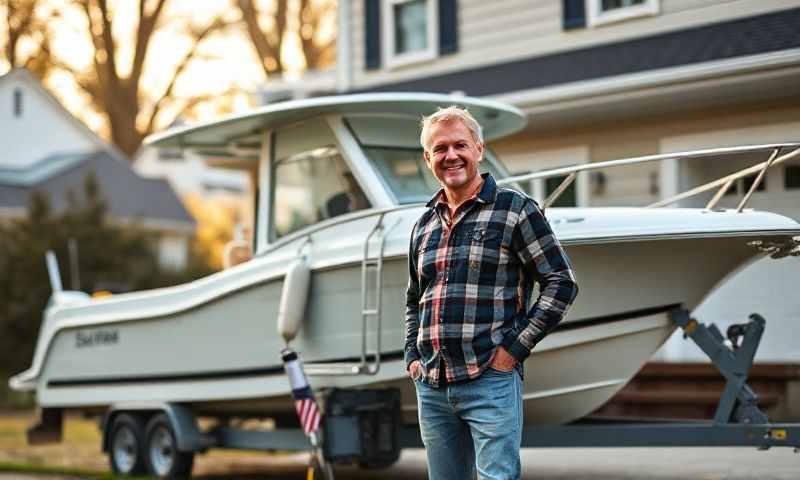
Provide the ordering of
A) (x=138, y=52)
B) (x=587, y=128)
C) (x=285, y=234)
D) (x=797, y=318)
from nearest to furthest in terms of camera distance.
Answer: (x=797, y=318)
(x=285, y=234)
(x=587, y=128)
(x=138, y=52)

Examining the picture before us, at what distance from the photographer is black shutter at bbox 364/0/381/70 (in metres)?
15.1

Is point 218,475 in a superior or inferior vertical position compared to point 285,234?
inferior

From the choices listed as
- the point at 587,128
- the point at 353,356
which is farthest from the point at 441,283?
the point at 587,128

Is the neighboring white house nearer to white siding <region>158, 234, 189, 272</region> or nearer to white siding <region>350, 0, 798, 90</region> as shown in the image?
white siding <region>158, 234, 189, 272</region>

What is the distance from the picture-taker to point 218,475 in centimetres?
1122

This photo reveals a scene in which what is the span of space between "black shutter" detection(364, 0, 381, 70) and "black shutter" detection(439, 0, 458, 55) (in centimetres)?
108

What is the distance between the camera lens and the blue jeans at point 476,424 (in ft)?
15.5

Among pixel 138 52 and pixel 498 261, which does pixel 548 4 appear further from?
pixel 138 52

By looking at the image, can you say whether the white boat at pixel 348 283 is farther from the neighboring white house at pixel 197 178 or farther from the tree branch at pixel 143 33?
the neighboring white house at pixel 197 178

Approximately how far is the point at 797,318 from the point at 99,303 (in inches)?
242

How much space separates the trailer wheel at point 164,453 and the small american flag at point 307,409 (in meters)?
2.22

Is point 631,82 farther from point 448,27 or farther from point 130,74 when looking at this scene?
point 130,74

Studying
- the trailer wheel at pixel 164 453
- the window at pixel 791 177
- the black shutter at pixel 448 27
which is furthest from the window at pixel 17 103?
the window at pixel 791 177

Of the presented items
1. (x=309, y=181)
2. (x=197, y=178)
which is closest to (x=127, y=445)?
A: (x=309, y=181)
